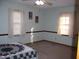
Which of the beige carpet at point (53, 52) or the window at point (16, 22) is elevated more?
the window at point (16, 22)

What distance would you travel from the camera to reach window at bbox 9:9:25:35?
4484 mm

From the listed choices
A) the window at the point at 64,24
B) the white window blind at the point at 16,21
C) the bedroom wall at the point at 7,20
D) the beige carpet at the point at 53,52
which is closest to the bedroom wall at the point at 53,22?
the window at the point at 64,24

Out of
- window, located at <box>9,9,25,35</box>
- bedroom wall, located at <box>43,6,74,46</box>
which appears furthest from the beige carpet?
window, located at <box>9,9,25,35</box>

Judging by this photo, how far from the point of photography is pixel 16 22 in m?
4.74

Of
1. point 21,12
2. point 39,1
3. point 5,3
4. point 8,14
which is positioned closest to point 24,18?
point 21,12

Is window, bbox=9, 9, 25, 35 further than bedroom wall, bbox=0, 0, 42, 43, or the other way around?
window, bbox=9, 9, 25, 35

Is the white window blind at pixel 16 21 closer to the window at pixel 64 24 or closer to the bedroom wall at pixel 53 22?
the bedroom wall at pixel 53 22

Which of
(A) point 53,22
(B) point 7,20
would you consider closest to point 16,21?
(B) point 7,20

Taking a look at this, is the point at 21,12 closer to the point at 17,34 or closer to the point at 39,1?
the point at 17,34

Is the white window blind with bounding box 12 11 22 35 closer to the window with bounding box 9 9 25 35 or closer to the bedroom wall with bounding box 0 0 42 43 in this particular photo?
the window with bounding box 9 9 25 35

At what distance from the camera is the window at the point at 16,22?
4.48m

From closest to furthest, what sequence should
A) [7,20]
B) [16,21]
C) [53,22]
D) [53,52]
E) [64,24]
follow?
[53,52] < [7,20] < [16,21] < [64,24] < [53,22]

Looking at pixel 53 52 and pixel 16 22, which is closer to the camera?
pixel 53 52

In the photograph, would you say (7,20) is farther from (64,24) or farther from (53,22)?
(64,24)
